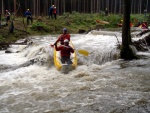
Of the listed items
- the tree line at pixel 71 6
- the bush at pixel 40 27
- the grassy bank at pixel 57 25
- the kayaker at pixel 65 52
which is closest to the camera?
the kayaker at pixel 65 52

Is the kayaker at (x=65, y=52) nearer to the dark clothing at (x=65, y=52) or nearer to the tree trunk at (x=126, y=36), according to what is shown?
the dark clothing at (x=65, y=52)

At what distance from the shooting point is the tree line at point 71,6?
25.3 m

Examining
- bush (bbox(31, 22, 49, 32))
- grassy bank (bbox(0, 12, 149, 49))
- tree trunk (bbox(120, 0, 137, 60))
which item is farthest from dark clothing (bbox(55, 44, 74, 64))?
bush (bbox(31, 22, 49, 32))

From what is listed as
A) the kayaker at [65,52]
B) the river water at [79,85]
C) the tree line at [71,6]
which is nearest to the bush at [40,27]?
the tree line at [71,6]

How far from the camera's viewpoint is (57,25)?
74.0ft

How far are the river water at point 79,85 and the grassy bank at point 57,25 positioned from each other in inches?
206

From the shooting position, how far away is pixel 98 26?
2534cm

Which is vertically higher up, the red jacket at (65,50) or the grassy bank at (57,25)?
the grassy bank at (57,25)

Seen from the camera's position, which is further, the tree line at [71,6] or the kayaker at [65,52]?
the tree line at [71,6]

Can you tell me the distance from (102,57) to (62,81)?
375cm

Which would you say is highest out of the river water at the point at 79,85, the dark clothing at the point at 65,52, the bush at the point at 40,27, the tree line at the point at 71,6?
the tree line at the point at 71,6

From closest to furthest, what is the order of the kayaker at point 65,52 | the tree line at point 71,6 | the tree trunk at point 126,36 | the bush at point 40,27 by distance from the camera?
the kayaker at point 65,52, the tree trunk at point 126,36, the bush at point 40,27, the tree line at point 71,6

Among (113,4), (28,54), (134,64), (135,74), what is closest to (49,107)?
(135,74)

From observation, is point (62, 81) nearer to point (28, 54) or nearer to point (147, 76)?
point (147, 76)
